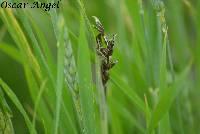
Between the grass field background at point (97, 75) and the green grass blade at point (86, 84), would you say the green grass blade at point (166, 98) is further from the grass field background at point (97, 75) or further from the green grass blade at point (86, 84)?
the green grass blade at point (86, 84)

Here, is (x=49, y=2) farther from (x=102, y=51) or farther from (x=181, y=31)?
(x=181, y=31)

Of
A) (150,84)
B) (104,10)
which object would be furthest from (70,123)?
(104,10)

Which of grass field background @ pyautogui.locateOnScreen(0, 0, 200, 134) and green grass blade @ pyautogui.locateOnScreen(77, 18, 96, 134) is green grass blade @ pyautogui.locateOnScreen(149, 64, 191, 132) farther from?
green grass blade @ pyautogui.locateOnScreen(77, 18, 96, 134)

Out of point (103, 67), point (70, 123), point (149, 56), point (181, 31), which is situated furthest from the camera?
point (181, 31)

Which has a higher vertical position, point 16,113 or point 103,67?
point 16,113

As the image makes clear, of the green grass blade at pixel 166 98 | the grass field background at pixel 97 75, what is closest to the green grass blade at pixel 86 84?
the grass field background at pixel 97 75

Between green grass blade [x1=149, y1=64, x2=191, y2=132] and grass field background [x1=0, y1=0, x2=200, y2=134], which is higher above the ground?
grass field background [x1=0, y1=0, x2=200, y2=134]

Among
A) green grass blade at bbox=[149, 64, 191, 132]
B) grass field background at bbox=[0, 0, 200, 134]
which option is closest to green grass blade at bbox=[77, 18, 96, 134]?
grass field background at bbox=[0, 0, 200, 134]

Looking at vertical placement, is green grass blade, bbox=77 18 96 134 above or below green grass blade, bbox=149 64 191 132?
above
